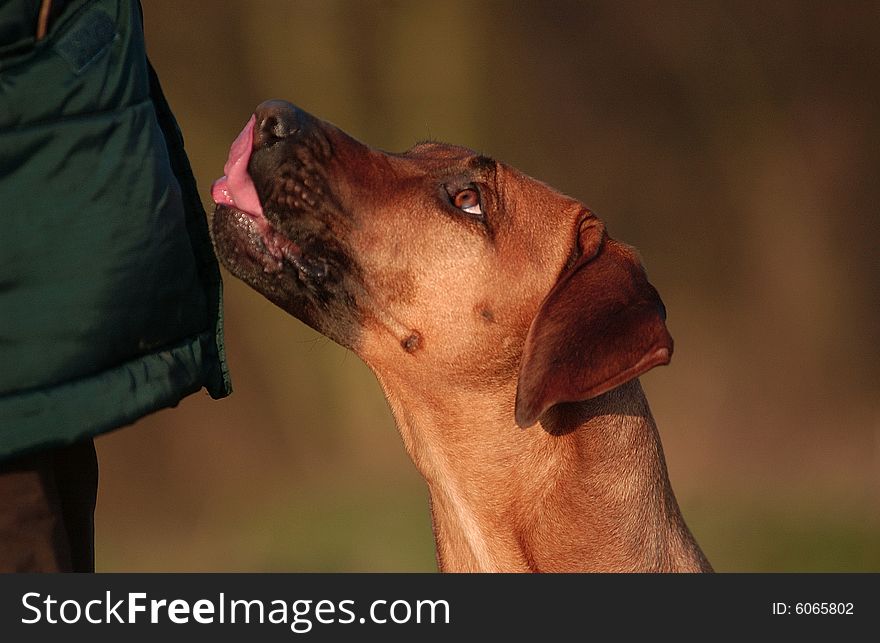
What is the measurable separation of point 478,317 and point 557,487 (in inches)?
20.9

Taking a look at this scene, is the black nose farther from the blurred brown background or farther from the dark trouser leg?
the blurred brown background

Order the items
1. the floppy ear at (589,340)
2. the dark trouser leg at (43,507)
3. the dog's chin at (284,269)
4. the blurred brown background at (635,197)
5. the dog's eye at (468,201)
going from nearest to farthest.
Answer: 1. the dark trouser leg at (43,507)
2. the floppy ear at (589,340)
3. the dog's chin at (284,269)
4. the dog's eye at (468,201)
5. the blurred brown background at (635,197)

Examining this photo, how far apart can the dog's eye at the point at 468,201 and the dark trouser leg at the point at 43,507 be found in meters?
1.38

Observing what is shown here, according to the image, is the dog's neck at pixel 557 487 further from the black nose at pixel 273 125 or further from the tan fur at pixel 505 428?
the black nose at pixel 273 125

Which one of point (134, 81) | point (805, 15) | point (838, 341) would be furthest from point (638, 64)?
point (134, 81)

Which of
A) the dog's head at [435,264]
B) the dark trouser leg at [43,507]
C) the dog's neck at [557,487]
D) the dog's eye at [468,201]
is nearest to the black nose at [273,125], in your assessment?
the dog's head at [435,264]

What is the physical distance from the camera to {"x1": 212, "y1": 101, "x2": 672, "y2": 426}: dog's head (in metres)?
3.44

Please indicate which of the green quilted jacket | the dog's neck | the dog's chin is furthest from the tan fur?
the green quilted jacket

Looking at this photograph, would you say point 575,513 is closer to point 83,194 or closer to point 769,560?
point 83,194

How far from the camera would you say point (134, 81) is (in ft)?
9.69

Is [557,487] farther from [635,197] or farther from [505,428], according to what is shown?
[635,197]

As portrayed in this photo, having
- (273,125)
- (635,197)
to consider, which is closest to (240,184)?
(273,125)

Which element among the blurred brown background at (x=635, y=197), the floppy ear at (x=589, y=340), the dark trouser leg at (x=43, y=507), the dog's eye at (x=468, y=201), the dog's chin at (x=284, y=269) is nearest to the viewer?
the dark trouser leg at (x=43, y=507)

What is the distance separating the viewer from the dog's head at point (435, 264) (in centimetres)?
344
